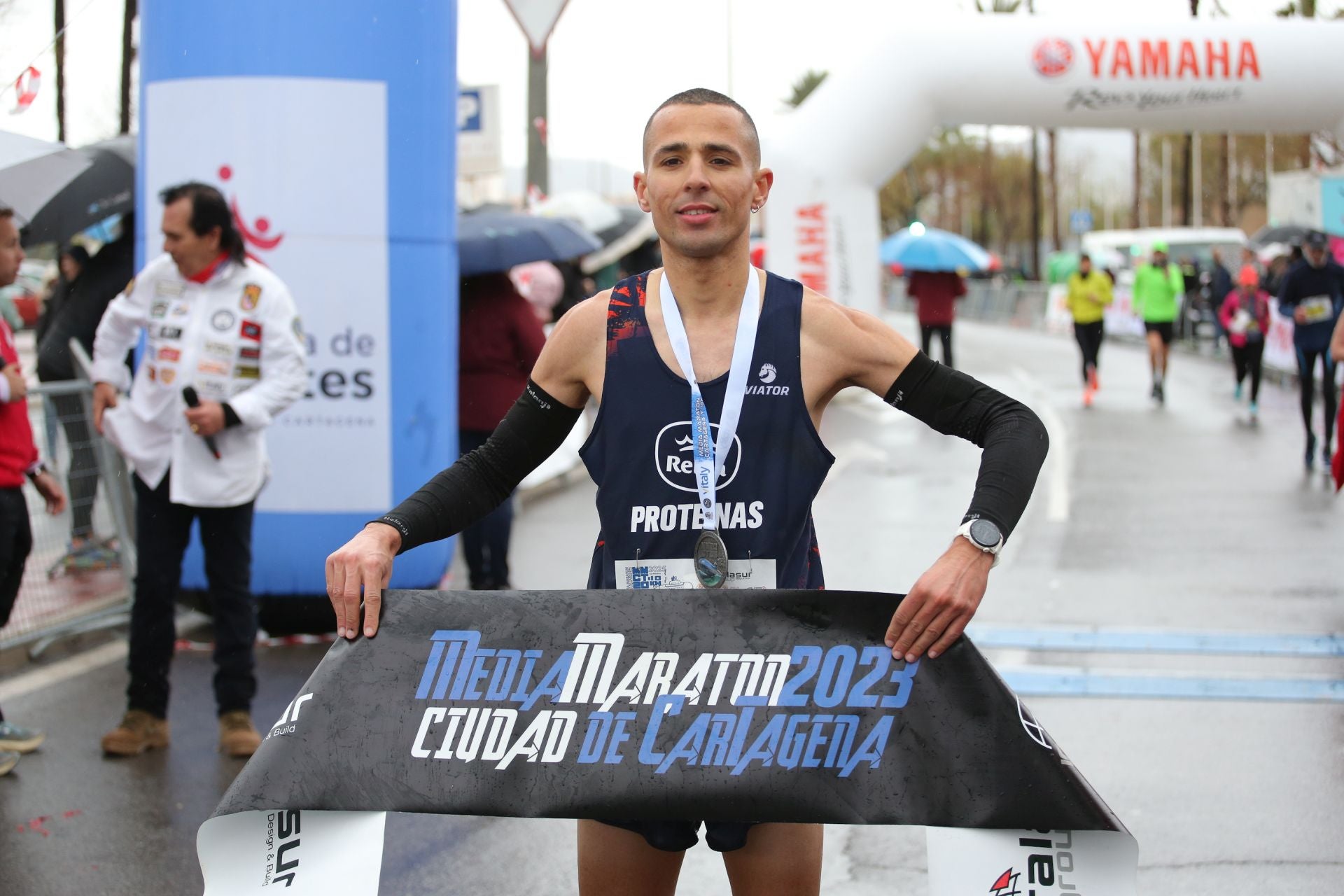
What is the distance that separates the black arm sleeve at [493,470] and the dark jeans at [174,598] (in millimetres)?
3223

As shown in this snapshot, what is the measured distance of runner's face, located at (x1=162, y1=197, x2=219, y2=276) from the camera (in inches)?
216

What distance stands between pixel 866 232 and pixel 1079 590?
982 centimetres

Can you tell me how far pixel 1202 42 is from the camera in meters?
15.6

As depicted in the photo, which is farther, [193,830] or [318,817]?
[193,830]

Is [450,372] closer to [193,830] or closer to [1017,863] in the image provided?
[193,830]

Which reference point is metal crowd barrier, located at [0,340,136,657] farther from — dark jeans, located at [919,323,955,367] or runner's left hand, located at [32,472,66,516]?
dark jeans, located at [919,323,955,367]

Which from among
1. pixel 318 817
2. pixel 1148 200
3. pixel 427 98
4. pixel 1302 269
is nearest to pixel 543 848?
pixel 318 817

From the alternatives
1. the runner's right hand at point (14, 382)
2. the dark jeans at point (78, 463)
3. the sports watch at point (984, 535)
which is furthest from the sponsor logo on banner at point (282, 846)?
the dark jeans at point (78, 463)

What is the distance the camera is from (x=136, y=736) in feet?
18.4

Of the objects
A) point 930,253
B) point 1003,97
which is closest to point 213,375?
point 1003,97

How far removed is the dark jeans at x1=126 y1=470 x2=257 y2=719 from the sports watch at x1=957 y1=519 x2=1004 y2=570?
3.96 metres

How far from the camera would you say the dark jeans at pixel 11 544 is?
540 centimetres

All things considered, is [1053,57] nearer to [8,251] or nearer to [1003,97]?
[1003,97]

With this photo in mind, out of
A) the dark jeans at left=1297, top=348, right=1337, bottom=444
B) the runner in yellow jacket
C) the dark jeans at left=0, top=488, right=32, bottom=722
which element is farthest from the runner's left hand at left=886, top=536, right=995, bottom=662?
the runner in yellow jacket
